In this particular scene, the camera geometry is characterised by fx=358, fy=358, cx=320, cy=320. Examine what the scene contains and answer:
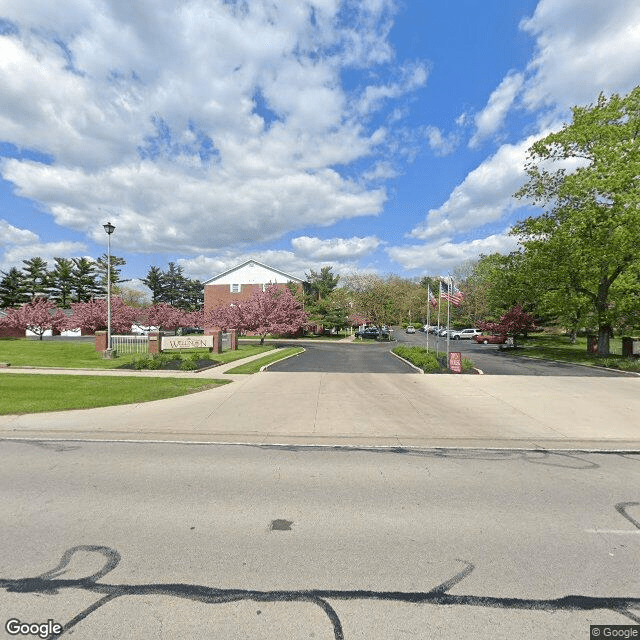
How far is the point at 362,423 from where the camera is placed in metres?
8.29

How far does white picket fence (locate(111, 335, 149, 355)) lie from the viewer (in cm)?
2227

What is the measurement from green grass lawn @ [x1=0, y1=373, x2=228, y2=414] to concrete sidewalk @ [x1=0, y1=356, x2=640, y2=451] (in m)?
0.56

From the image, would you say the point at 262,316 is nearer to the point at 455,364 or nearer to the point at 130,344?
the point at 130,344

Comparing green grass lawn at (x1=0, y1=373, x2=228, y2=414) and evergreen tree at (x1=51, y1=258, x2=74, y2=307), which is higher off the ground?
evergreen tree at (x1=51, y1=258, x2=74, y2=307)

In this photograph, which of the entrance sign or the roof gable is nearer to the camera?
the entrance sign

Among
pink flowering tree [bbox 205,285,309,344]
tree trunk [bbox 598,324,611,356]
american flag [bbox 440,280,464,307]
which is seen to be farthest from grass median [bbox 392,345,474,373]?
pink flowering tree [bbox 205,285,309,344]

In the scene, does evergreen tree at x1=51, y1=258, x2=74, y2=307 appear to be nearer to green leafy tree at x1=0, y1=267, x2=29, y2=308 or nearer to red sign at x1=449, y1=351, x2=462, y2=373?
green leafy tree at x1=0, y1=267, x2=29, y2=308

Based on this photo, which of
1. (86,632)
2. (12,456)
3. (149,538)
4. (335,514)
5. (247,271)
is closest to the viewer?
(86,632)

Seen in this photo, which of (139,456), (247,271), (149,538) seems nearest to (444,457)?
(149,538)

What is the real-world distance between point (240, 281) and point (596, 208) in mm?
46335

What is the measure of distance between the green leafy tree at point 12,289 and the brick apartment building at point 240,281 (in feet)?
113

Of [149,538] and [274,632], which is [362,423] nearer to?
[149,538]

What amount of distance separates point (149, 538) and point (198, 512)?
0.64 m

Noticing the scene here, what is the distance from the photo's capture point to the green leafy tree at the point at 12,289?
6229 cm
